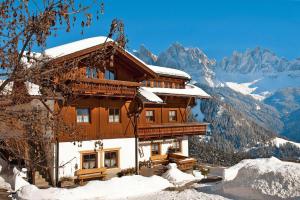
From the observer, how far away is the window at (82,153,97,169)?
2252 cm

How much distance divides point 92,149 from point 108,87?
14.5 feet

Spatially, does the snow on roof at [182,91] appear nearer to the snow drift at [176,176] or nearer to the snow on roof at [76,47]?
the snow drift at [176,176]

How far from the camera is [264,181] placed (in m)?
17.2

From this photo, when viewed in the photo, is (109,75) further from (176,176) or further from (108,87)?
(176,176)

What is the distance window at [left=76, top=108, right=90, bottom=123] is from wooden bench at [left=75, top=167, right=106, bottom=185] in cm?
338

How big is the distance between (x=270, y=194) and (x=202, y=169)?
13340 millimetres

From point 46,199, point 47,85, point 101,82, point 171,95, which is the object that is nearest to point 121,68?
point 101,82

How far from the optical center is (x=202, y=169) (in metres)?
29.7

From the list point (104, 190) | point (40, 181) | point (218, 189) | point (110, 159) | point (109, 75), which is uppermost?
point (109, 75)

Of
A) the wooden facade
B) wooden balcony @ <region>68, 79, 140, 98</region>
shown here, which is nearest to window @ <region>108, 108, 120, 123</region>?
the wooden facade

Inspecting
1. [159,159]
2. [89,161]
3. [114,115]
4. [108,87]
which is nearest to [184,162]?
[159,159]

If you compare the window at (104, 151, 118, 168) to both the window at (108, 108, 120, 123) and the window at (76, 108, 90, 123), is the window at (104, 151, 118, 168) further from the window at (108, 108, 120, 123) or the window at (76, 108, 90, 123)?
the window at (76, 108, 90, 123)

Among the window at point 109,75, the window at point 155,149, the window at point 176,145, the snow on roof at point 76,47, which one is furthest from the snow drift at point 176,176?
the snow on roof at point 76,47

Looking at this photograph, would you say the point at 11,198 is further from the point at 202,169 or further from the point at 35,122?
the point at 202,169
